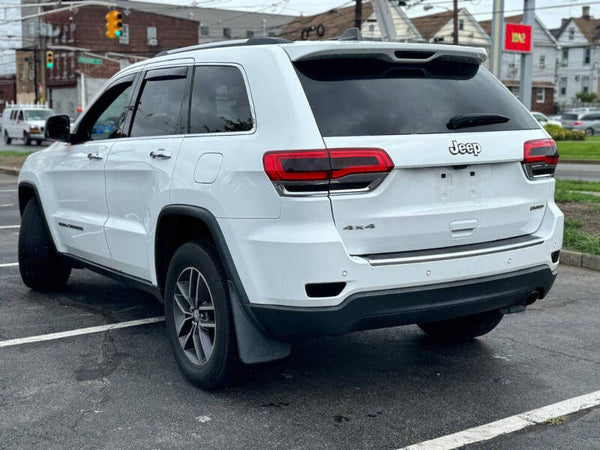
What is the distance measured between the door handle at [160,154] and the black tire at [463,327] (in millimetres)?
1971

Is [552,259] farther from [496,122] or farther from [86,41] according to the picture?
[86,41]

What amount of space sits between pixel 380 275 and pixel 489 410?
100 cm

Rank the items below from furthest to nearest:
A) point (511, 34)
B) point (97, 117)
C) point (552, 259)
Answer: point (511, 34) → point (97, 117) → point (552, 259)

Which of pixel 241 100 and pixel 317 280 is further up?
pixel 241 100

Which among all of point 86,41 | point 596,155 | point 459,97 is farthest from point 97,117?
point 86,41

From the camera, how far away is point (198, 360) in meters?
4.50

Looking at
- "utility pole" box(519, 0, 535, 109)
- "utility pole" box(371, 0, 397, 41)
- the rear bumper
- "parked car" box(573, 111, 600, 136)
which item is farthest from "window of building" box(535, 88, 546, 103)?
the rear bumper

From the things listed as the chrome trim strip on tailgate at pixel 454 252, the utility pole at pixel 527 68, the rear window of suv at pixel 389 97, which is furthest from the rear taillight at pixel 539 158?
the utility pole at pixel 527 68

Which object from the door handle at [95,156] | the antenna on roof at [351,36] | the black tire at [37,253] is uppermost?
the antenna on roof at [351,36]

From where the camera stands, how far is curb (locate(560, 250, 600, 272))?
8.16 metres

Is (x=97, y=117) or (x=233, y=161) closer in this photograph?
(x=233, y=161)

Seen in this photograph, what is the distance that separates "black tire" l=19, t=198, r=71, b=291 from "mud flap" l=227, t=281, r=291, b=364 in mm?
3032

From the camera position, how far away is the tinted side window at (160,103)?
4.86m

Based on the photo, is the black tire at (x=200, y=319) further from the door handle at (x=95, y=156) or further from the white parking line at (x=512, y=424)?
the door handle at (x=95, y=156)
